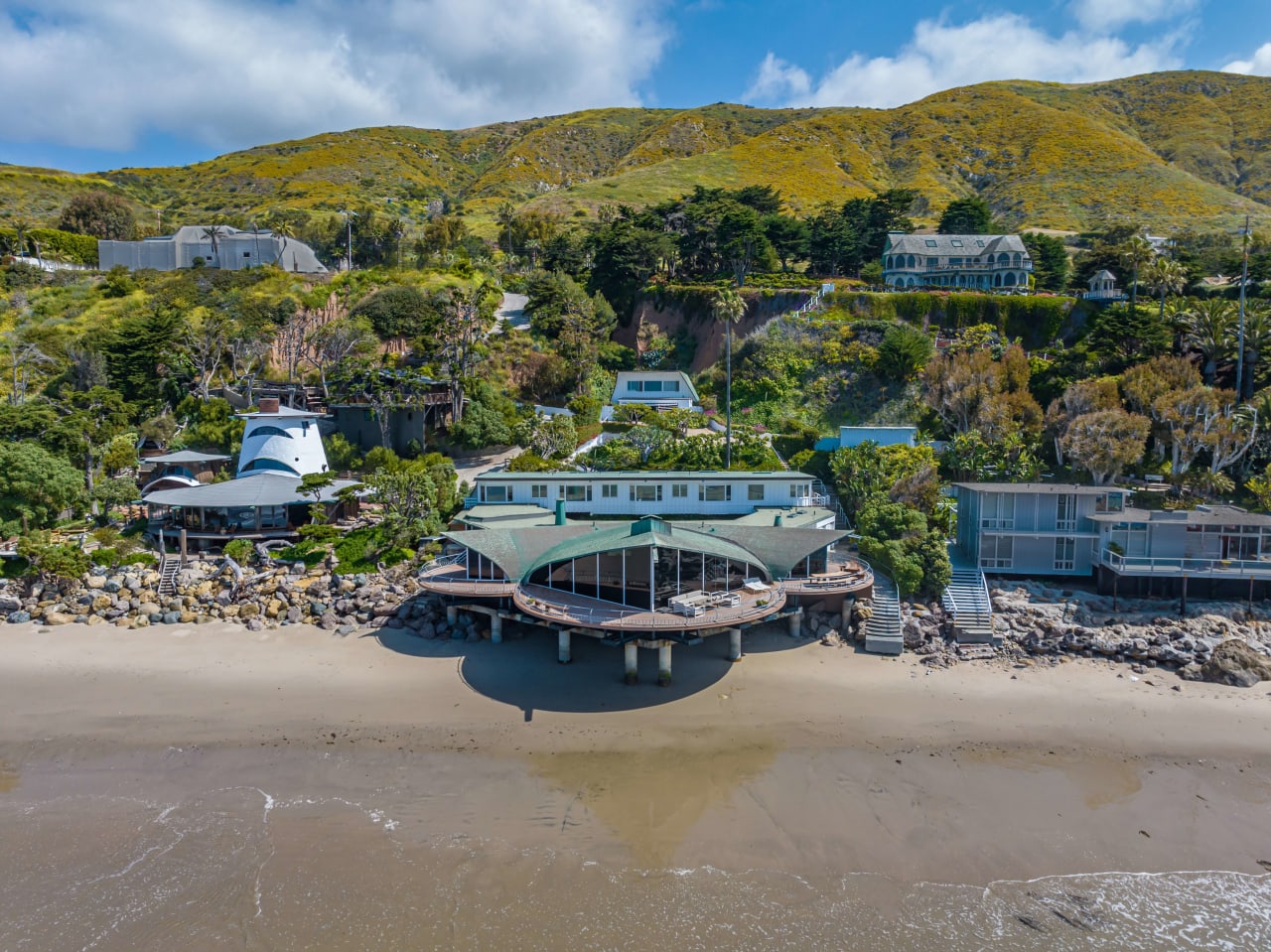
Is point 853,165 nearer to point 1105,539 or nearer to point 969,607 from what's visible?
point 1105,539

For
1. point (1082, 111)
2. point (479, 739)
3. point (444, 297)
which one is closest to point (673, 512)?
point (479, 739)

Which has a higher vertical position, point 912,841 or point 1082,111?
point 1082,111

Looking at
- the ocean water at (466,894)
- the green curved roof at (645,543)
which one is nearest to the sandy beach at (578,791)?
the ocean water at (466,894)

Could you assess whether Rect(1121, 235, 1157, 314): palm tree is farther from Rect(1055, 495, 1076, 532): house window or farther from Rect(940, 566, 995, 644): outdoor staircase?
Rect(940, 566, 995, 644): outdoor staircase

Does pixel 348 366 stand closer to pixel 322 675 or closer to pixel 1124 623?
pixel 322 675

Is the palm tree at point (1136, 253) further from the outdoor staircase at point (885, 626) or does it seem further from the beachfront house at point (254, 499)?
the beachfront house at point (254, 499)

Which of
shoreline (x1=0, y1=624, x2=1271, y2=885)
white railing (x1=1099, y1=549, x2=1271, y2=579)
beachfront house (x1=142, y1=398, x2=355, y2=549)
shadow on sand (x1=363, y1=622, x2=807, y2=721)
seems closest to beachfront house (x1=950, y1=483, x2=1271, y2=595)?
white railing (x1=1099, y1=549, x2=1271, y2=579)

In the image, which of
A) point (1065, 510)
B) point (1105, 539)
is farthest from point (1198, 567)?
point (1065, 510)
